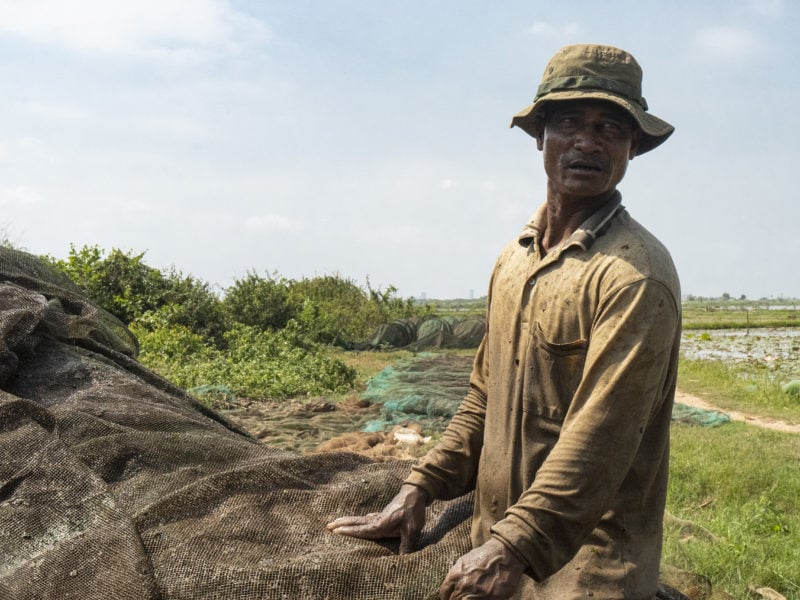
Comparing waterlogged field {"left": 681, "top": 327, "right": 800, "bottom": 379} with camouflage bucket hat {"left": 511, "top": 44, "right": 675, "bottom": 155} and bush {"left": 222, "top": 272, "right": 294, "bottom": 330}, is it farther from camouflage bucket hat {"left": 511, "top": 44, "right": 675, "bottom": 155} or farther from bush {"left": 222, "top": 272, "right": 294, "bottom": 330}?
camouflage bucket hat {"left": 511, "top": 44, "right": 675, "bottom": 155}

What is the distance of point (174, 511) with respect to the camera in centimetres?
227

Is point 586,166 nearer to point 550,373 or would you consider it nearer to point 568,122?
point 568,122

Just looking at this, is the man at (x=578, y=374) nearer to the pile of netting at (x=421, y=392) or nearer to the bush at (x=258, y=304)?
the pile of netting at (x=421, y=392)

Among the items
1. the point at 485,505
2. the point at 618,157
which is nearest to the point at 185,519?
the point at 485,505

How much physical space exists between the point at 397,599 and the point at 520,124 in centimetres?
131

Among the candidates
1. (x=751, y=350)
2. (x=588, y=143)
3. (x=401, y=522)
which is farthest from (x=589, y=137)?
(x=751, y=350)

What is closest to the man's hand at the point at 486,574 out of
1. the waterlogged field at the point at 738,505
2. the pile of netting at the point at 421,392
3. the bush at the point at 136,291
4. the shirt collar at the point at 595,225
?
the shirt collar at the point at 595,225

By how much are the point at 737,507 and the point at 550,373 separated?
355 cm

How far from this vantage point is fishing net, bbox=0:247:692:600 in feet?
6.57

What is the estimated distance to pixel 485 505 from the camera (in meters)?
2.11

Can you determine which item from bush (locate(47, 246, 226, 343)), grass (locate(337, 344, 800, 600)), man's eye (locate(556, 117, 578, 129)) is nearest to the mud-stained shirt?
man's eye (locate(556, 117, 578, 129))

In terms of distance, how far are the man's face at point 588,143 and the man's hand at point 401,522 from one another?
969mm

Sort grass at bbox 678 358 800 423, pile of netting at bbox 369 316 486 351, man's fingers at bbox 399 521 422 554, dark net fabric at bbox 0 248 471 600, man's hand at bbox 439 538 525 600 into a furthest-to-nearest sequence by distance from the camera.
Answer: pile of netting at bbox 369 316 486 351
grass at bbox 678 358 800 423
man's fingers at bbox 399 521 422 554
dark net fabric at bbox 0 248 471 600
man's hand at bbox 439 538 525 600

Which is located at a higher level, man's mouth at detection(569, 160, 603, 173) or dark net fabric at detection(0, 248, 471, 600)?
man's mouth at detection(569, 160, 603, 173)
